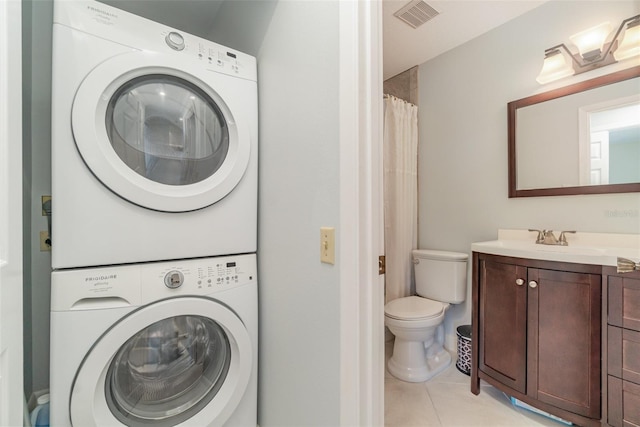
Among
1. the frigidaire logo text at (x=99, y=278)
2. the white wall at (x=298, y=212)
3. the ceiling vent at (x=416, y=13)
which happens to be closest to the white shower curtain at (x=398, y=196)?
the ceiling vent at (x=416, y=13)

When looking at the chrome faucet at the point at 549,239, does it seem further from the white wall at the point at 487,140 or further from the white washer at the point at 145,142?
the white washer at the point at 145,142

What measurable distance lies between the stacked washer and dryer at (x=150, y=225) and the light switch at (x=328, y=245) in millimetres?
430

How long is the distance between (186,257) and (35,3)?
1.43m

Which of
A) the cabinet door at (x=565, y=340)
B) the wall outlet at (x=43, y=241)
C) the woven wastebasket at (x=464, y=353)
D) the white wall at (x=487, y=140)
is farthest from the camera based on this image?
the woven wastebasket at (x=464, y=353)

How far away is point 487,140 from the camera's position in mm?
2037

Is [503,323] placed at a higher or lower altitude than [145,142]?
lower

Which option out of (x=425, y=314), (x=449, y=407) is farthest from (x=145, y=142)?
(x=449, y=407)

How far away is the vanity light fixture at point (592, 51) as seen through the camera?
1445 millimetres

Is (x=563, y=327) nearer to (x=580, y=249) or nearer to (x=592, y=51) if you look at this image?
(x=580, y=249)

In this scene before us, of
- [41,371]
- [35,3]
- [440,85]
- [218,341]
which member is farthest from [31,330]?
[440,85]

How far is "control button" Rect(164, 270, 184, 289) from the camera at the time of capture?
977 millimetres

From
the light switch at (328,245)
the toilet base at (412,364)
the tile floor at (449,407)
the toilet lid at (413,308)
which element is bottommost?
the tile floor at (449,407)

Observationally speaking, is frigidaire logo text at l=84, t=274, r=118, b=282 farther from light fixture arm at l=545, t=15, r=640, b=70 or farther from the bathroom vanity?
light fixture arm at l=545, t=15, r=640, b=70

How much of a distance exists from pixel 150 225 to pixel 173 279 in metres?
0.21
